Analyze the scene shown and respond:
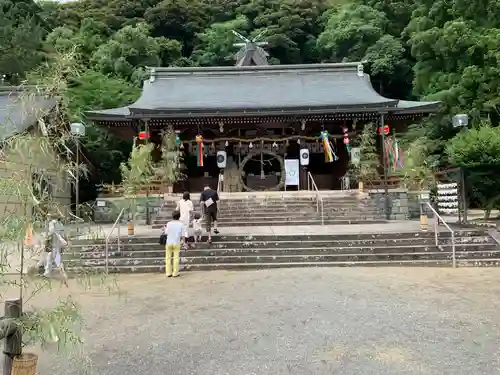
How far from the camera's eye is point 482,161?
10.9m

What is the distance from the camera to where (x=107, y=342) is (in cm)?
427

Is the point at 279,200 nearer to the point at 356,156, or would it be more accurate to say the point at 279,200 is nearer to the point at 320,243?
the point at 356,156

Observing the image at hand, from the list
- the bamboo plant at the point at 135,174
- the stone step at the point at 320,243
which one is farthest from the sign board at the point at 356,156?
the bamboo plant at the point at 135,174

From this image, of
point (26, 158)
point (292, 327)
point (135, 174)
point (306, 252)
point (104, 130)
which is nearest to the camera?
point (26, 158)

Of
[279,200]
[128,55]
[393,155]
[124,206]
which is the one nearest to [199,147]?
[124,206]

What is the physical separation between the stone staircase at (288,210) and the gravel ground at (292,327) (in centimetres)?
541

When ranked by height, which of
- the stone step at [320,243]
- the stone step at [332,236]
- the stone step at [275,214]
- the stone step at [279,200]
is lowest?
the stone step at [320,243]

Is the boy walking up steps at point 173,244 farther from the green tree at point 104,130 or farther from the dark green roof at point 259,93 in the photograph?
the green tree at point 104,130

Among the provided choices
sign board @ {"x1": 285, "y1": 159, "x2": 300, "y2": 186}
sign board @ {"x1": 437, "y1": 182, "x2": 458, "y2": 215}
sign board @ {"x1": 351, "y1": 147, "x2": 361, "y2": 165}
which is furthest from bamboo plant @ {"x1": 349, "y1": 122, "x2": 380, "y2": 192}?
sign board @ {"x1": 437, "y1": 182, "x2": 458, "y2": 215}

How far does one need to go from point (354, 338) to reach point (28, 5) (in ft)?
125

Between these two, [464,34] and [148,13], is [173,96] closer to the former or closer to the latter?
[464,34]

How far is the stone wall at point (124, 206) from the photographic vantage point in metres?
14.4

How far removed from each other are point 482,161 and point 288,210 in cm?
584

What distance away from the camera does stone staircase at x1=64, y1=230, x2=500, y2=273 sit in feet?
27.7
